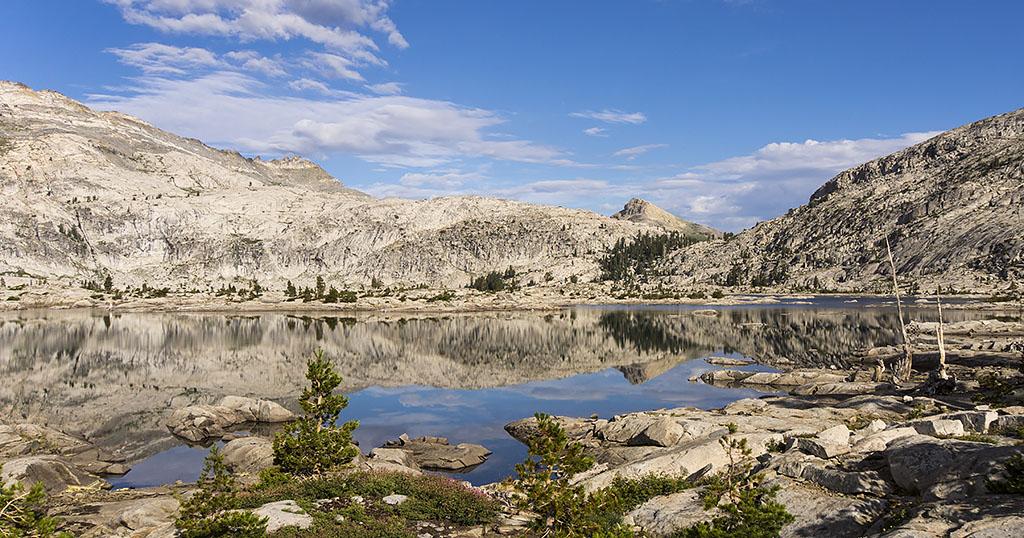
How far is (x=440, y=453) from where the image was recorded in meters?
34.1

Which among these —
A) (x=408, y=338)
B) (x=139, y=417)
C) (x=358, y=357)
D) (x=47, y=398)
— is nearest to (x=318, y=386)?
(x=139, y=417)

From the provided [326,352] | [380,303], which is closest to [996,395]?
[326,352]

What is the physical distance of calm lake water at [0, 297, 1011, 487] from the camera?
141 ft

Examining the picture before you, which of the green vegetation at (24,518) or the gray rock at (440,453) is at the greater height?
the green vegetation at (24,518)

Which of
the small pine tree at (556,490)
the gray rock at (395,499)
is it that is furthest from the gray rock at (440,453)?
the small pine tree at (556,490)

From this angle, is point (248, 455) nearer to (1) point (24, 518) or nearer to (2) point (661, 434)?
(1) point (24, 518)

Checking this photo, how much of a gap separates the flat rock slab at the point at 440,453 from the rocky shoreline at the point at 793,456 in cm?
12

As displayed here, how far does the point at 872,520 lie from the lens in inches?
541

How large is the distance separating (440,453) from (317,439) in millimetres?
11839

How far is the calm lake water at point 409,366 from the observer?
43094 mm

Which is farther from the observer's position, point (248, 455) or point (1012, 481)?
point (248, 455)

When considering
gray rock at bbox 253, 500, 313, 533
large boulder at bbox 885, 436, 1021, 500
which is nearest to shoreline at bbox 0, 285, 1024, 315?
gray rock at bbox 253, 500, 313, 533

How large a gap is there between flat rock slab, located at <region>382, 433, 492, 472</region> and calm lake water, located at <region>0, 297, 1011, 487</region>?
1134 mm

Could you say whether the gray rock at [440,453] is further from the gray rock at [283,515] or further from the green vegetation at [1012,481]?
the green vegetation at [1012,481]
